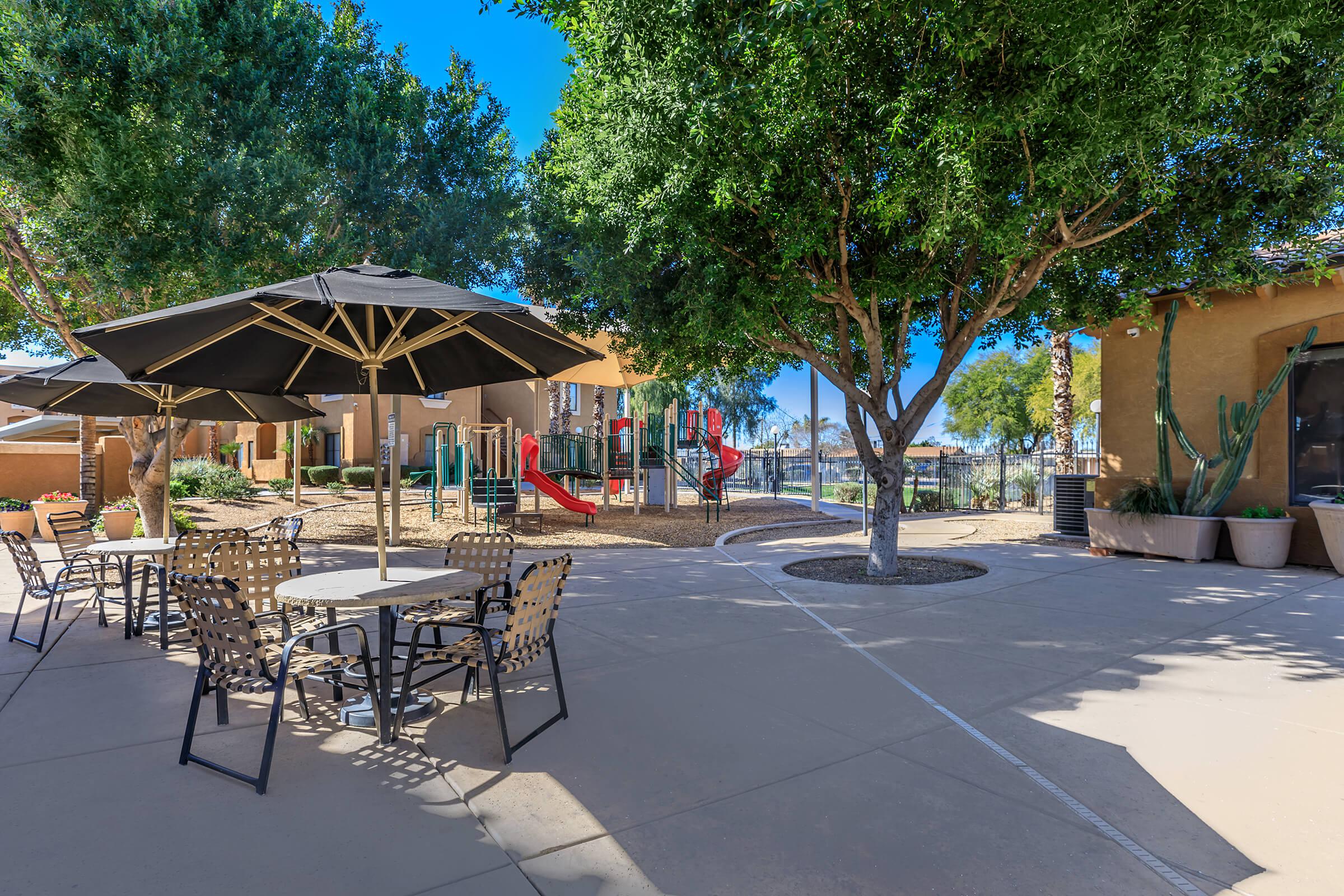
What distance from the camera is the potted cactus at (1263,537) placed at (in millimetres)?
→ 9734

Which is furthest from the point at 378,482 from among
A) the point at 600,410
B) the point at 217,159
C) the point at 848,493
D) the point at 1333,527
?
the point at 600,410

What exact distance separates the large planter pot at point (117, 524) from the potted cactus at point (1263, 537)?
17572 mm

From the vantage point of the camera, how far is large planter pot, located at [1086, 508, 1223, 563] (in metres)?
10.3

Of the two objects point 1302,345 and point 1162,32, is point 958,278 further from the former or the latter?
point 1302,345

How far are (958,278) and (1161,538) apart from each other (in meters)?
5.06

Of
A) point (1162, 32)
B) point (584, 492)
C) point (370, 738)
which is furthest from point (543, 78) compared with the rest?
point (584, 492)

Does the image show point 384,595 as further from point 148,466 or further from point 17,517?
point 17,517

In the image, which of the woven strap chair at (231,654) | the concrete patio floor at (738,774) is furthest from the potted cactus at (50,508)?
the woven strap chair at (231,654)

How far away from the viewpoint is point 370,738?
4070 millimetres

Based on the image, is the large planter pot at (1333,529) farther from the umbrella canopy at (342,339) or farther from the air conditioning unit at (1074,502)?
the umbrella canopy at (342,339)

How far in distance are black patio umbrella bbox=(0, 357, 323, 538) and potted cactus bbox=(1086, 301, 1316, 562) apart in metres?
11.6

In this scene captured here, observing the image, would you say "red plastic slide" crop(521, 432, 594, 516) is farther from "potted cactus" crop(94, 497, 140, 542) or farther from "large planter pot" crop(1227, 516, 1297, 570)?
"large planter pot" crop(1227, 516, 1297, 570)

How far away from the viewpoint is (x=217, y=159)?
9.37 metres

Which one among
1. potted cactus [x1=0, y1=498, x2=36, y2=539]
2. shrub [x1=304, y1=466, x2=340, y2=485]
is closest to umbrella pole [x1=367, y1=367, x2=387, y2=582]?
potted cactus [x1=0, y1=498, x2=36, y2=539]
